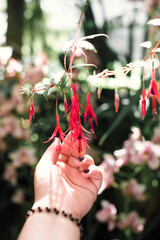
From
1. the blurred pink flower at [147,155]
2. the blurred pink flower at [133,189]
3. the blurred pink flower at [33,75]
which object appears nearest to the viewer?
the blurred pink flower at [147,155]

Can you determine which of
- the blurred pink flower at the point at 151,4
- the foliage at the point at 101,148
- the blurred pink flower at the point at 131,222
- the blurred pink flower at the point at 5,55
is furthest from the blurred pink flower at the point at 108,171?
the blurred pink flower at the point at 151,4

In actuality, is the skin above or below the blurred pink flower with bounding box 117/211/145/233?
above

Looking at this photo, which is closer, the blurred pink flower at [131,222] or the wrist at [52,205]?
the wrist at [52,205]

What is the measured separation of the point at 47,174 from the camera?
47 cm

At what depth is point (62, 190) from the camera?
0.46 meters

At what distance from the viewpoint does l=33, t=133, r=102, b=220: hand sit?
0.46m

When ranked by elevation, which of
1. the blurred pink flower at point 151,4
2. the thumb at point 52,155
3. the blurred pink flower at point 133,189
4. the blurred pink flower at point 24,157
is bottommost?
the blurred pink flower at point 133,189

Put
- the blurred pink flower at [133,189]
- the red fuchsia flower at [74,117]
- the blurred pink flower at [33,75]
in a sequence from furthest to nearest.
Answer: the blurred pink flower at [33,75]
the blurred pink flower at [133,189]
the red fuchsia flower at [74,117]

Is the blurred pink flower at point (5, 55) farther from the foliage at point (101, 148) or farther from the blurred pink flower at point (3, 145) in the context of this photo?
the blurred pink flower at point (3, 145)

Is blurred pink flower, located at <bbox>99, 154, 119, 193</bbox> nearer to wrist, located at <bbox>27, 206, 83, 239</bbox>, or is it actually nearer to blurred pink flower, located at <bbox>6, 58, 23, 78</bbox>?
wrist, located at <bbox>27, 206, 83, 239</bbox>

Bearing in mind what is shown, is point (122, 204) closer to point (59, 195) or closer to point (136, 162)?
point (136, 162)

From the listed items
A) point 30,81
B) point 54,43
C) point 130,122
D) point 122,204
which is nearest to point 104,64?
point 130,122

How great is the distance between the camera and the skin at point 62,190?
425mm

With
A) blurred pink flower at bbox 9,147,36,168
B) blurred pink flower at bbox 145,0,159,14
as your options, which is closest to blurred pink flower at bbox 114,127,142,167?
blurred pink flower at bbox 9,147,36,168
